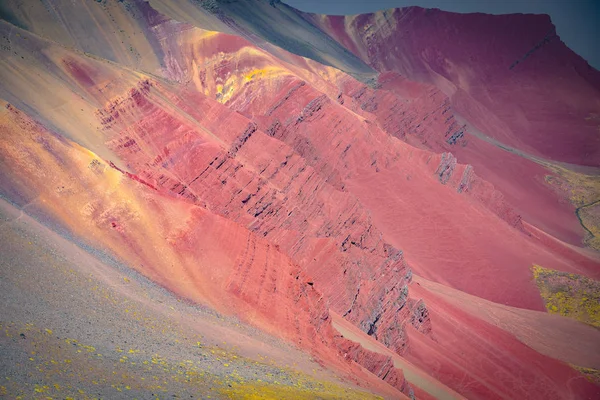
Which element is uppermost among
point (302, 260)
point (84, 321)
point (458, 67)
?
point (458, 67)

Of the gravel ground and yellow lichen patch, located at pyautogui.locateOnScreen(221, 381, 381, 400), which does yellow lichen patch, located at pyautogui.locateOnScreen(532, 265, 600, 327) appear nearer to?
yellow lichen patch, located at pyautogui.locateOnScreen(221, 381, 381, 400)

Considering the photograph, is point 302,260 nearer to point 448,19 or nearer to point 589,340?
point 589,340

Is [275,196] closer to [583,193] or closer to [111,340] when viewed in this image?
[111,340]

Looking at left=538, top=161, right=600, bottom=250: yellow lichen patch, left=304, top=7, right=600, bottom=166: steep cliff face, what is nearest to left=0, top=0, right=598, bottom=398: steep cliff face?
left=538, top=161, right=600, bottom=250: yellow lichen patch

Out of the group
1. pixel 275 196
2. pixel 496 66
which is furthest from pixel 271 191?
pixel 496 66

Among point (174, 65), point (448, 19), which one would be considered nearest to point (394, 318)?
point (174, 65)
